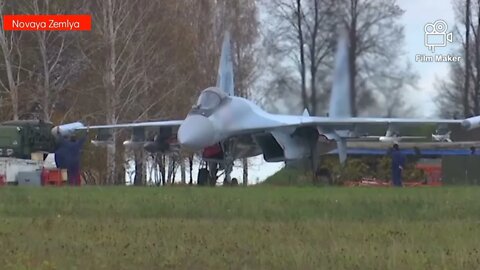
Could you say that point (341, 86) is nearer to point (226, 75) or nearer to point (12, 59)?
point (226, 75)

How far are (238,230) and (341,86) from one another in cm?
1806

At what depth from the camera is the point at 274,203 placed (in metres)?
14.4

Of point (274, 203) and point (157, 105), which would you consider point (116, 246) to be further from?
point (157, 105)

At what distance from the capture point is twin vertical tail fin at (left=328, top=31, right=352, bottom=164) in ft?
91.7

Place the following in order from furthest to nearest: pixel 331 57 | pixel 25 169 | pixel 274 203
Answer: pixel 331 57 → pixel 25 169 → pixel 274 203

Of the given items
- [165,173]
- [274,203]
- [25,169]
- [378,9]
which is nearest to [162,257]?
[274,203]

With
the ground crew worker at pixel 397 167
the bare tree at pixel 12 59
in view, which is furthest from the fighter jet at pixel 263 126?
the bare tree at pixel 12 59

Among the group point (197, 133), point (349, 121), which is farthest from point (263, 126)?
point (349, 121)

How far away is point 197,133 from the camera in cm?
2544

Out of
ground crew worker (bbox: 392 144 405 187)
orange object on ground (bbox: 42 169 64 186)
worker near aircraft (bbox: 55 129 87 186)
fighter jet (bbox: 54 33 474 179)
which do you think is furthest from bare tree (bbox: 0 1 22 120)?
ground crew worker (bbox: 392 144 405 187)

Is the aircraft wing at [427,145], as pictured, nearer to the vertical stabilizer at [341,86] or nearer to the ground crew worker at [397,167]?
the vertical stabilizer at [341,86]

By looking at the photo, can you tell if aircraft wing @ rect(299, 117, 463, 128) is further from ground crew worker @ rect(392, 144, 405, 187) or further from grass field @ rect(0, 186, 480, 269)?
grass field @ rect(0, 186, 480, 269)

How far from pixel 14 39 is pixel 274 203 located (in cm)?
2633

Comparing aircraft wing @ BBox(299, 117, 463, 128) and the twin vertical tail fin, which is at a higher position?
the twin vertical tail fin
